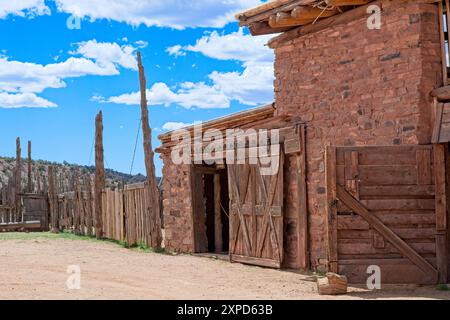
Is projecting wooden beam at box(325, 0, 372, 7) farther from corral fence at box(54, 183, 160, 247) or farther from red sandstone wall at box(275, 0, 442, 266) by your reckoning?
corral fence at box(54, 183, 160, 247)

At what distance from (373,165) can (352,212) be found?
768 mm

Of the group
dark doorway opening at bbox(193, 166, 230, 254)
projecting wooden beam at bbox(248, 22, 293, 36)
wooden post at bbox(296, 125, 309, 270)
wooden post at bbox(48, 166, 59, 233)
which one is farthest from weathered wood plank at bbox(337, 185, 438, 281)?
wooden post at bbox(48, 166, 59, 233)

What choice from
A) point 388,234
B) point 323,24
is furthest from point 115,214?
point 388,234

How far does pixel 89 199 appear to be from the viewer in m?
21.0

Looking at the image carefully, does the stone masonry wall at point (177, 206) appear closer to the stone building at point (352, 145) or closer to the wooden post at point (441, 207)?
the stone building at point (352, 145)

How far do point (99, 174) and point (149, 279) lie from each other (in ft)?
34.0

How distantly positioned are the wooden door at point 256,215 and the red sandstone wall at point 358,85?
0.25 metres

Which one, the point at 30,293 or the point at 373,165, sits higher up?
the point at 373,165

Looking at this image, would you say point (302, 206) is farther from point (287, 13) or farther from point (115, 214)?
point (115, 214)

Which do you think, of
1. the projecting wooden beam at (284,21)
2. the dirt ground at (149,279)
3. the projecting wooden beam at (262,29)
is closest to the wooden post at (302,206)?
the dirt ground at (149,279)

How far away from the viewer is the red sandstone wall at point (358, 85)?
33.3 feet

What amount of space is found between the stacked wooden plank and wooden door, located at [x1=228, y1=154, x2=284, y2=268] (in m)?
2.36

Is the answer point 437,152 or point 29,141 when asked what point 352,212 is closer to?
point 437,152
